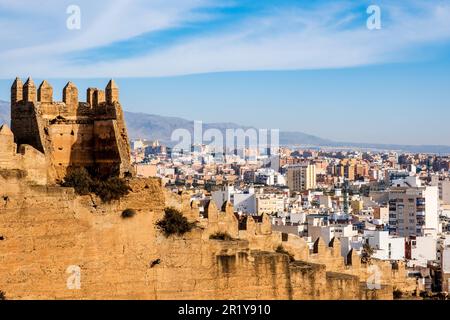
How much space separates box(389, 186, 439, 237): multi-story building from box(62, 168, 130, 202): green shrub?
53734 millimetres

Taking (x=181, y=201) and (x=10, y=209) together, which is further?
(x=181, y=201)

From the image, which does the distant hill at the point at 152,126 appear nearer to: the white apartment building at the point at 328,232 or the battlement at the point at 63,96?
the white apartment building at the point at 328,232

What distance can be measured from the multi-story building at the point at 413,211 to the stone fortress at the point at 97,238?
50642 millimetres

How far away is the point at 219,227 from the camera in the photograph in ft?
70.5

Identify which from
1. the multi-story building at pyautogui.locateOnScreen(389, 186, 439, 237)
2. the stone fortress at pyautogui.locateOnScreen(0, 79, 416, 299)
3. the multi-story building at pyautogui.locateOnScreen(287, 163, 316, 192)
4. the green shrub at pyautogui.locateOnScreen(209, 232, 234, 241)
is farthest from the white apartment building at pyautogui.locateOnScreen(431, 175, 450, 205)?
the stone fortress at pyautogui.locateOnScreen(0, 79, 416, 299)

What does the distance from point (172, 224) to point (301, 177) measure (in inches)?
5047

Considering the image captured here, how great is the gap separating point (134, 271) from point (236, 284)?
2.17m

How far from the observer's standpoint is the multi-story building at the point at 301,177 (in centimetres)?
14462

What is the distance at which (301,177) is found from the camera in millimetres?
145375

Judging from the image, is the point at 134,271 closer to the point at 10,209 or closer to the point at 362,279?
the point at 10,209

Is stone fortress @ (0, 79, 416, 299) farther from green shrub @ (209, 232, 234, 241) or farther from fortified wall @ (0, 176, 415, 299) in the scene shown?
green shrub @ (209, 232, 234, 241)

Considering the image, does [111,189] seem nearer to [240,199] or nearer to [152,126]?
[240,199]
